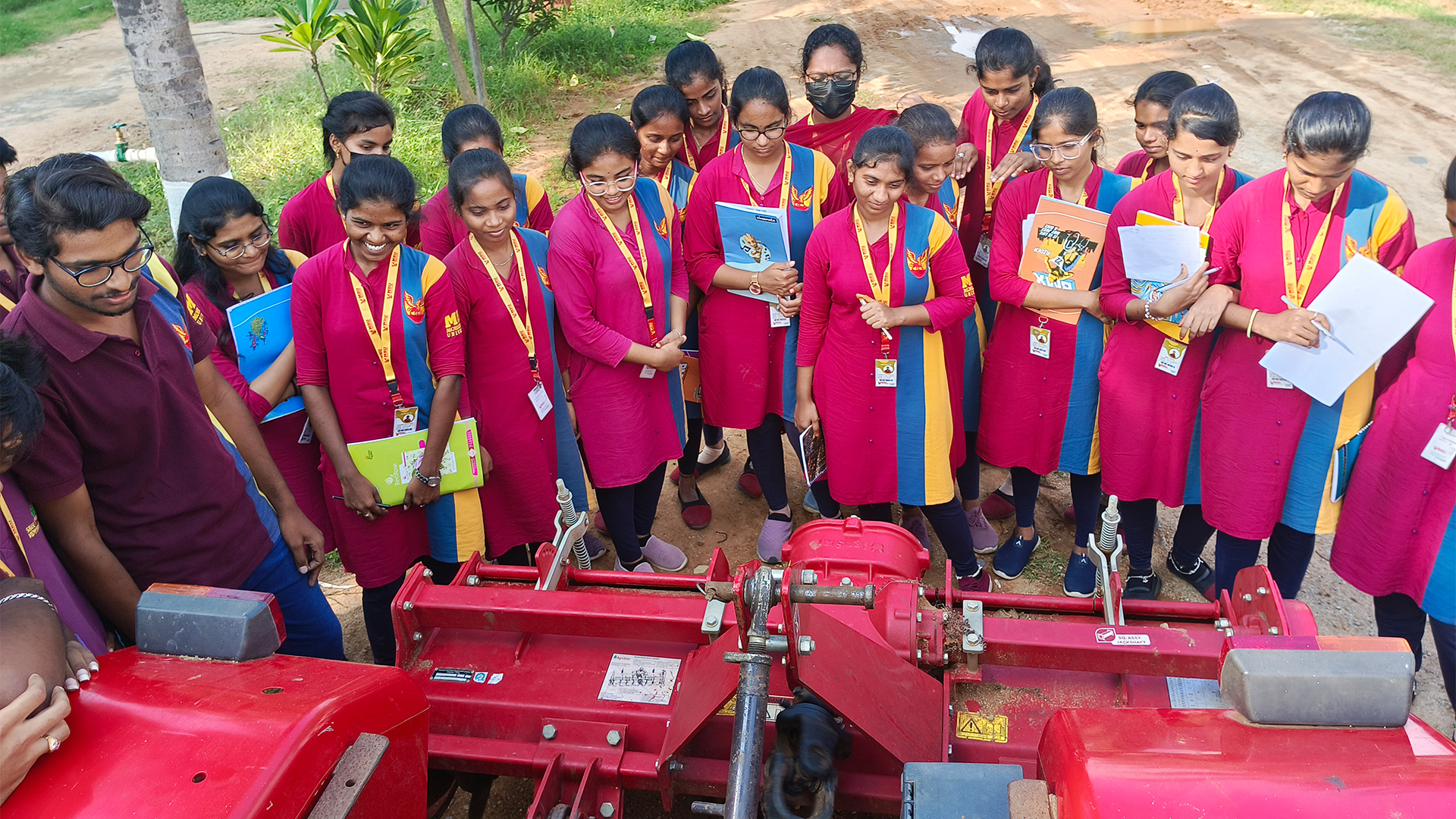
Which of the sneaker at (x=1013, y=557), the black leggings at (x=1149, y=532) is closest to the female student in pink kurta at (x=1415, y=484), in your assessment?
the black leggings at (x=1149, y=532)

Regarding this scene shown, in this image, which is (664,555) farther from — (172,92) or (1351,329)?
(172,92)

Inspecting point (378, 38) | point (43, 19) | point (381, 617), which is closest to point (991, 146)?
point (381, 617)

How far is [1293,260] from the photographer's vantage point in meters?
2.82

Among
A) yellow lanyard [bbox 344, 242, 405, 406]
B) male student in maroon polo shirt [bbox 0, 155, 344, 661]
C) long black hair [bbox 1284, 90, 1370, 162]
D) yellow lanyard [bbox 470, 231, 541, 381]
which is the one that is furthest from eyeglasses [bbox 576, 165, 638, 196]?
long black hair [bbox 1284, 90, 1370, 162]

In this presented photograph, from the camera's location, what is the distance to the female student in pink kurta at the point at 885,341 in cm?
324

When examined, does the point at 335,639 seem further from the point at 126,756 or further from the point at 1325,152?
the point at 1325,152

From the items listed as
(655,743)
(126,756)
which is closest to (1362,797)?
(655,743)

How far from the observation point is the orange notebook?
3.31 metres

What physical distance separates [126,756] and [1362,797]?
5.99ft

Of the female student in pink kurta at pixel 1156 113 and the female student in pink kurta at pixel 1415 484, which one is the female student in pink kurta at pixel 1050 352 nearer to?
the female student in pink kurta at pixel 1156 113

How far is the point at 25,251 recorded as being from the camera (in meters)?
2.12

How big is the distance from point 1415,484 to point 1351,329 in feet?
1.54

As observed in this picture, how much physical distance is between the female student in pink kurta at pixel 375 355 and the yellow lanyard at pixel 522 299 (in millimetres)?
180

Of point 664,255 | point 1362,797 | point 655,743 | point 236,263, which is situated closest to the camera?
point 1362,797
